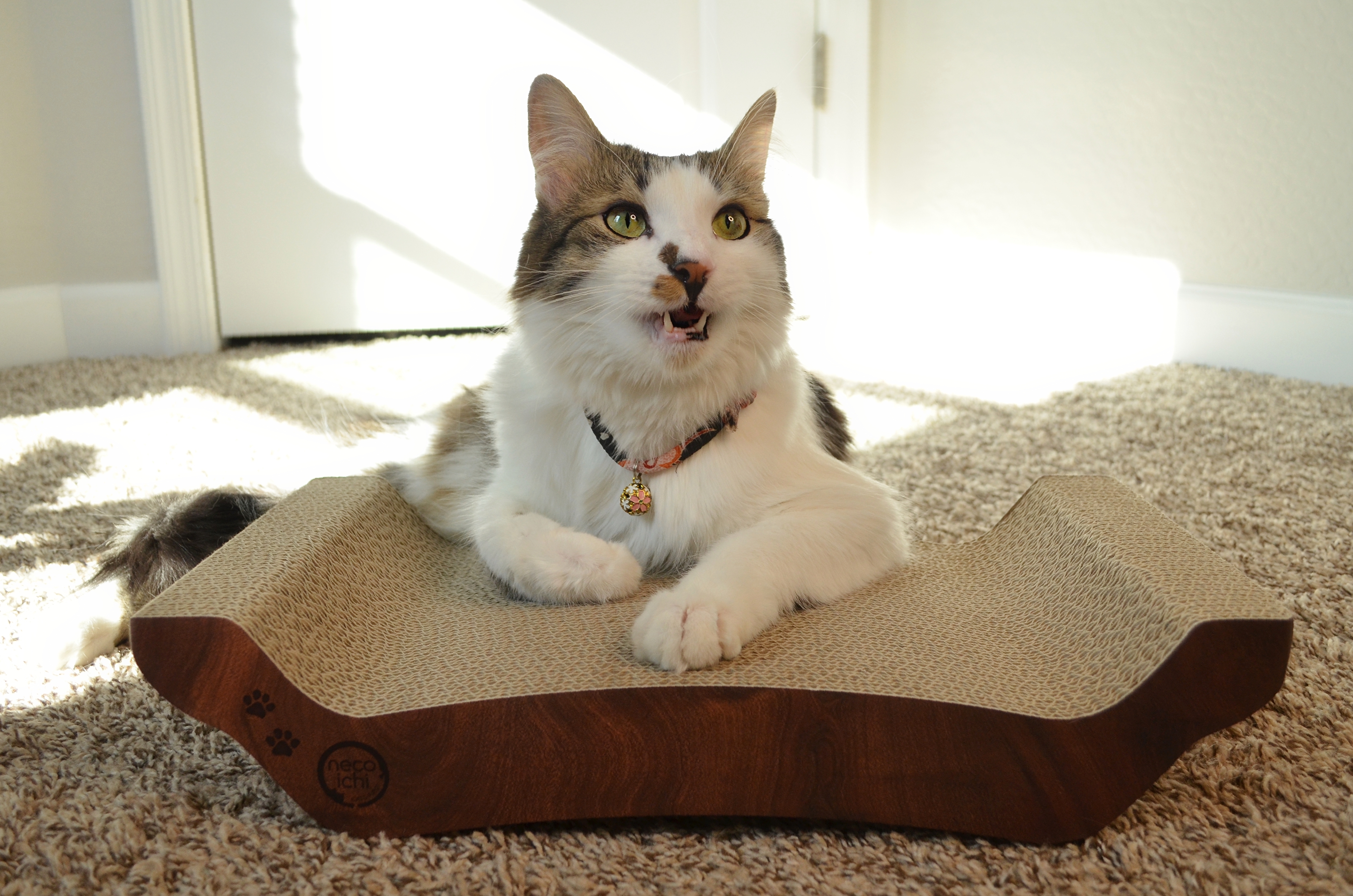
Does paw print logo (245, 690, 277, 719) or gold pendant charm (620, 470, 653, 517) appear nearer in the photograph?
paw print logo (245, 690, 277, 719)

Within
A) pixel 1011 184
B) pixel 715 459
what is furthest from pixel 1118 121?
pixel 715 459

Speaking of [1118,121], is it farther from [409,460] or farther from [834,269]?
[409,460]

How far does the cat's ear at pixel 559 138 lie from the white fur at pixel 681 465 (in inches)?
4.6

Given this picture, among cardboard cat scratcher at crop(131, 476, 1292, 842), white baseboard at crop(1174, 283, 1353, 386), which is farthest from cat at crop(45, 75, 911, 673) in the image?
white baseboard at crop(1174, 283, 1353, 386)

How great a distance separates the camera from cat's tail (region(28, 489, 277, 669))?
1.15 metres

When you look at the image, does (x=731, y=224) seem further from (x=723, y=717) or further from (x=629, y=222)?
(x=723, y=717)

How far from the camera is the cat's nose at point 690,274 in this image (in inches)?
39.5

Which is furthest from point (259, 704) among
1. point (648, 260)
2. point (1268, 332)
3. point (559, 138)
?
point (1268, 332)

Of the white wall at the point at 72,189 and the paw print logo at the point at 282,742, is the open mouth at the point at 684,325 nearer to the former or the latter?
the paw print logo at the point at 282,742

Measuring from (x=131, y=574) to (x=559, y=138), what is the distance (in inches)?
29.4

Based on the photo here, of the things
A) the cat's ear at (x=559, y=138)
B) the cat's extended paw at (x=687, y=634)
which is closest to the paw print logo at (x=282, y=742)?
the cat's extended paw at (x=687, y=634)

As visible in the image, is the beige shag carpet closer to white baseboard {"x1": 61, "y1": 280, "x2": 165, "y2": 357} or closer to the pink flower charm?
the pink flower charm

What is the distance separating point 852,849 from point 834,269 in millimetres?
3124

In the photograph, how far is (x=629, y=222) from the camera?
1.10 m
